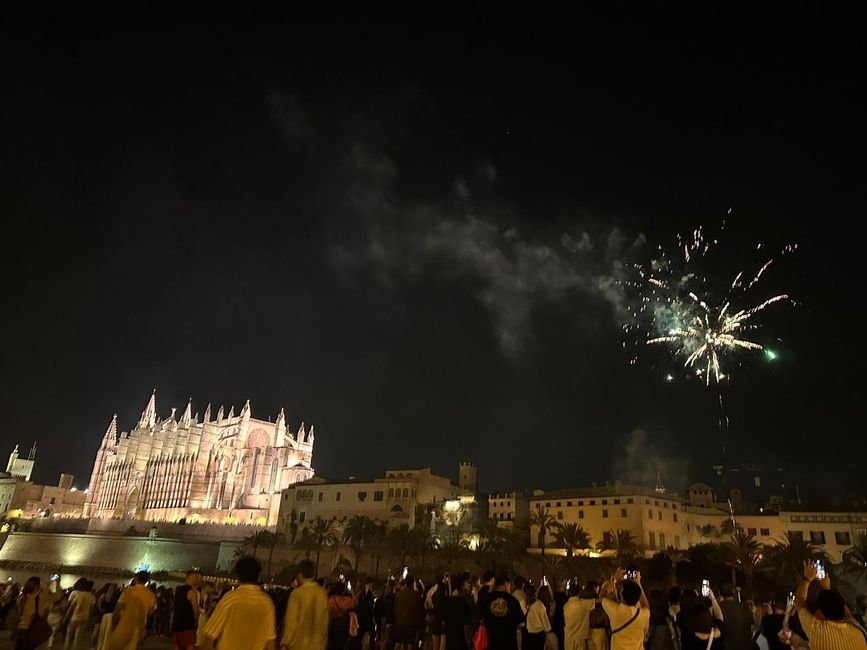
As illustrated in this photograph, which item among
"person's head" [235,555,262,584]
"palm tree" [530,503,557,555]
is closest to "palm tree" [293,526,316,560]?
"palm tree" [530,503,557,555]

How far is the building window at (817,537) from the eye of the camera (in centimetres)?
4984

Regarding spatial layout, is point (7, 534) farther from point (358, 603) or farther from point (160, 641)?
point (358, 603)

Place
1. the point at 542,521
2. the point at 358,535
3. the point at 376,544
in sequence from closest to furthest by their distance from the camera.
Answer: the point at 376,544 < the point at 542,521 < the point at 358,535

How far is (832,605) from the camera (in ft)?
16.7

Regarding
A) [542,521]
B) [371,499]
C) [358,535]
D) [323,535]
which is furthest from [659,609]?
[371,499]

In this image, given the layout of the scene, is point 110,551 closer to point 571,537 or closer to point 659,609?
point 571,537

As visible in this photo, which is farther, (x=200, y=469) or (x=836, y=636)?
(x=200, y=469)

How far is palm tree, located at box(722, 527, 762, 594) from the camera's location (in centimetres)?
3972

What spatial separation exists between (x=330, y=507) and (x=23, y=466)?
359ft

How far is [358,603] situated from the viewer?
12.4 metres

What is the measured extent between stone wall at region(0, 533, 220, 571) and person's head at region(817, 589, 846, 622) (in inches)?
2537

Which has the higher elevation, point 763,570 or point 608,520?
point 608,520

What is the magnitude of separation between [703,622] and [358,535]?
52487 millimetres

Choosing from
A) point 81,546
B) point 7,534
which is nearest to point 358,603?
point 81,546
